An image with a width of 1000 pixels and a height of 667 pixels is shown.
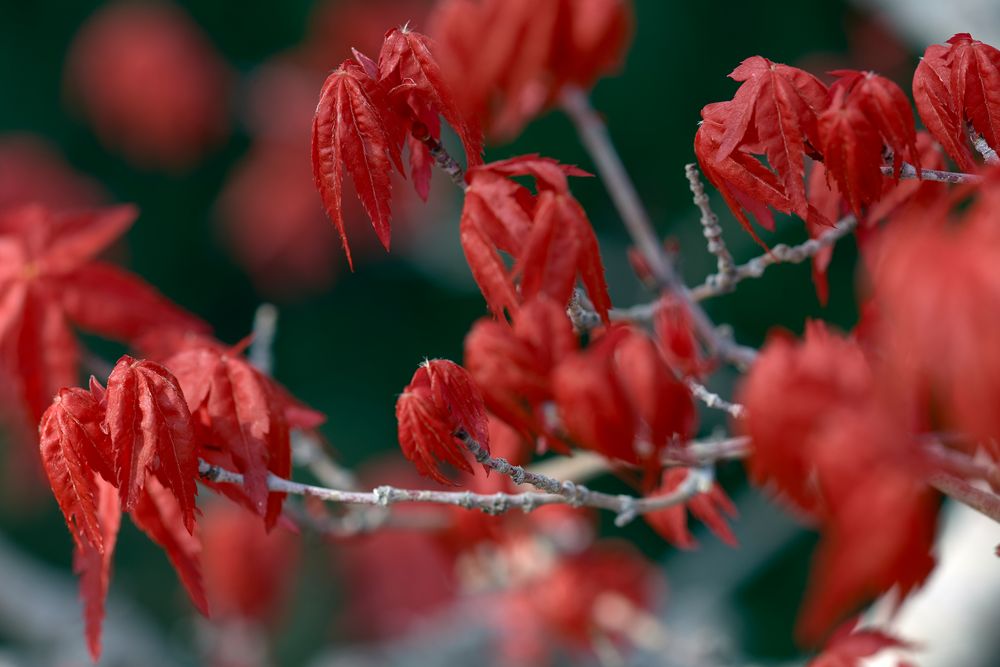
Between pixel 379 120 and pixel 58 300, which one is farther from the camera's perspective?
pixel 58 300

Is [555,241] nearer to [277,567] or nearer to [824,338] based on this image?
[824,338]

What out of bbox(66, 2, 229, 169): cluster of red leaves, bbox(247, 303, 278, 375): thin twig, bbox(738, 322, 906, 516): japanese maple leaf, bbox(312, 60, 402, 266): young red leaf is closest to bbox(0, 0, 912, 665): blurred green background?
bbox(66, 2, 229, 169): cluster of red leaves

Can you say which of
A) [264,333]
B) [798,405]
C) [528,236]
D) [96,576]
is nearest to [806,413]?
[798,405]

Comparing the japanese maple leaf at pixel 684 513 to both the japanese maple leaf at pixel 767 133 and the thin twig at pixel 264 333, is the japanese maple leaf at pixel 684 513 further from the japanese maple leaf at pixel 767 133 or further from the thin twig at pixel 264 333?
the thin twig at pixel 264 333

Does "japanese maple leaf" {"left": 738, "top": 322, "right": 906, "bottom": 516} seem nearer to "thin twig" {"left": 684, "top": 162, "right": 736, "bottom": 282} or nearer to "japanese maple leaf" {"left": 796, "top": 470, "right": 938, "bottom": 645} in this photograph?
"japanese maple leaf" {"left": 796, "top": 470, "right": 938, "bottom": 645}

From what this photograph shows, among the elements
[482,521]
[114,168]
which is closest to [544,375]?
[482,521]

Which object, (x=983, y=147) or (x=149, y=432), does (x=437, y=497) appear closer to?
(x=149, y=432)
